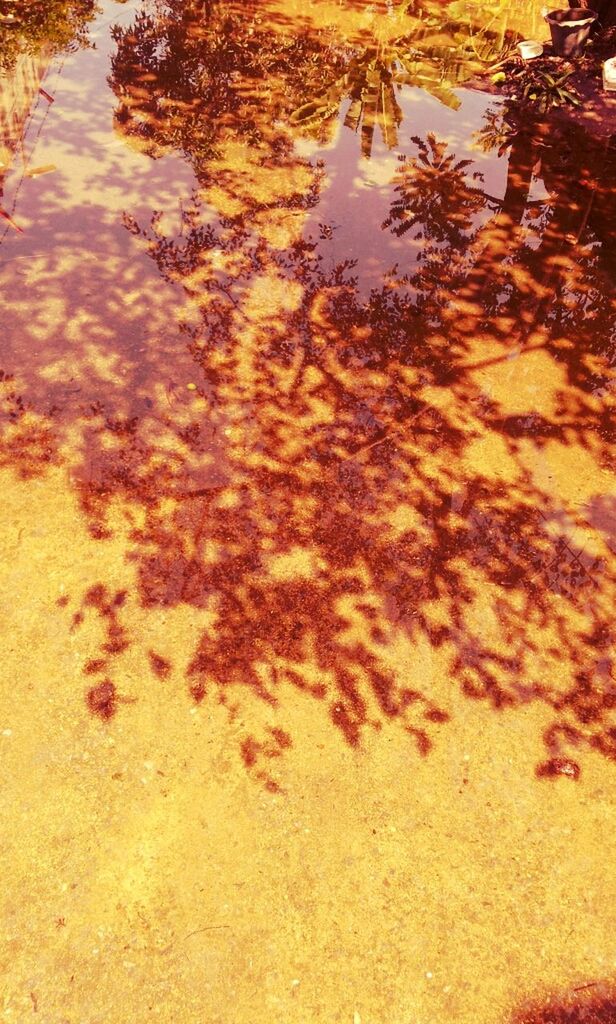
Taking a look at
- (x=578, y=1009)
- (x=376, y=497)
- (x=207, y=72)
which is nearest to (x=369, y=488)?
(x=376, y=497)

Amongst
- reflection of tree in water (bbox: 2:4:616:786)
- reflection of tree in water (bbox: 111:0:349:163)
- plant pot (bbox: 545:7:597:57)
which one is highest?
plant pot (bbox: 545:7:597:57)

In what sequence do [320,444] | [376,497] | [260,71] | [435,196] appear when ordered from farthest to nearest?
[260,71] → [435,196] → [320,444] → [376,497]

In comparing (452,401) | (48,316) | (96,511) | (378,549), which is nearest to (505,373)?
(452,401)

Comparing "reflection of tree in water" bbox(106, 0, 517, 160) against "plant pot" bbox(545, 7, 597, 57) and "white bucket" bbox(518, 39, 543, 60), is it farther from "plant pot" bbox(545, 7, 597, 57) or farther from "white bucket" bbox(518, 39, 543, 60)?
"plant pot" bbox(545, 7, 597, 57)

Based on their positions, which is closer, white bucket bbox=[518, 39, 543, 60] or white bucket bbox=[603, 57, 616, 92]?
white bucket bbox=[603, 57, 616, 92]

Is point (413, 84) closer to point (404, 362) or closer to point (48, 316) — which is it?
point (404, 362)

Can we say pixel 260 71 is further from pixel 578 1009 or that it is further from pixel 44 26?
pixel 578 1009

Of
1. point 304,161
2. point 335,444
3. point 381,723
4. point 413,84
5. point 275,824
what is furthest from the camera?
point 413,84

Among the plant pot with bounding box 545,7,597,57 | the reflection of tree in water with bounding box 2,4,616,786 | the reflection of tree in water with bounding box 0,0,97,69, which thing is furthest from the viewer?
the plant pot with bounding box 545,7,597,57

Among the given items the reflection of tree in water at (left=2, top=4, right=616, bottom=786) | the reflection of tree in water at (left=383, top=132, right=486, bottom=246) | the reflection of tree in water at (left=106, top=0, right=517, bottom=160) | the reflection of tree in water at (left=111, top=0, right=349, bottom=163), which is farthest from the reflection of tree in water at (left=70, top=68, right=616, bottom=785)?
the reflection of tree in water at (left=106, top=0, right=517, bottom=160)
